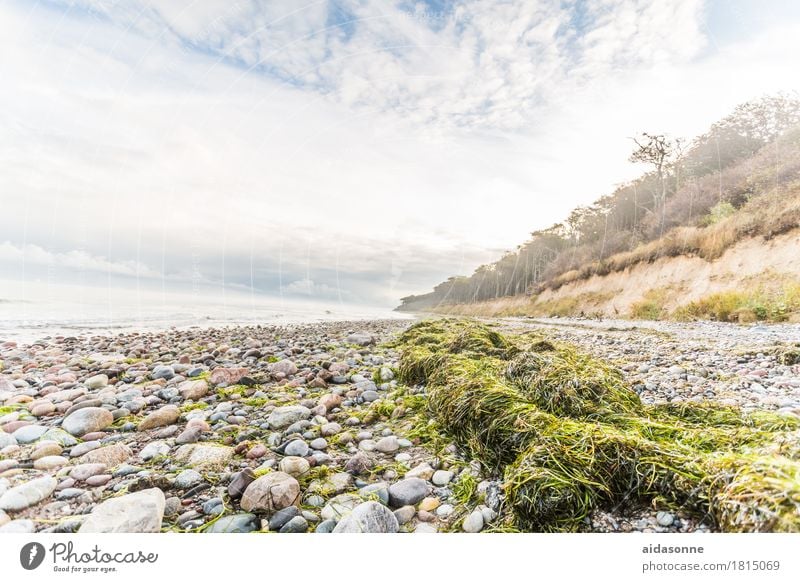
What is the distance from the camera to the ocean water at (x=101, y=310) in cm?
334

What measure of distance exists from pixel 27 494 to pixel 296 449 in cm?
88

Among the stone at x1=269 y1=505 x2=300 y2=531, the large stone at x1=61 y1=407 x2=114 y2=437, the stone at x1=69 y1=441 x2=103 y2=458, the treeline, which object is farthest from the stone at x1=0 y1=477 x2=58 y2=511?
the treeline

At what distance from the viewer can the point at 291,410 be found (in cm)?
188

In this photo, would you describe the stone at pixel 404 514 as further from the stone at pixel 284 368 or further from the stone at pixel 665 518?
the stone at pixel 284 368

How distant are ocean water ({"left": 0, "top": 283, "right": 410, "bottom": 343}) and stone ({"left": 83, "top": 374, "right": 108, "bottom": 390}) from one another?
2.90ft

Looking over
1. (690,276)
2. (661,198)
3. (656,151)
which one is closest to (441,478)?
(656,151)

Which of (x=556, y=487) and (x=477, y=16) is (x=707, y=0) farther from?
(x=556, y=487)

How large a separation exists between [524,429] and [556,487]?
0.98ft

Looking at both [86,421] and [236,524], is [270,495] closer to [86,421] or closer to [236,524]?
[236,524]

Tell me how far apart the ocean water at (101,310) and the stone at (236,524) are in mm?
2269

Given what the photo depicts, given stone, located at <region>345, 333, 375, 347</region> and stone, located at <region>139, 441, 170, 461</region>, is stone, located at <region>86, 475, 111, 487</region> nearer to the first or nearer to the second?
stone, located at <region>139, 441, 170, 461</region>

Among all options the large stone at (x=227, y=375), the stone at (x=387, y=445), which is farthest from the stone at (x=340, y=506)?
the large stone at (x=227, y=375)

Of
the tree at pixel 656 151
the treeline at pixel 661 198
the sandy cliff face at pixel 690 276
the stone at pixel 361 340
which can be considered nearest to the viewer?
the tree at pixel 656 151
